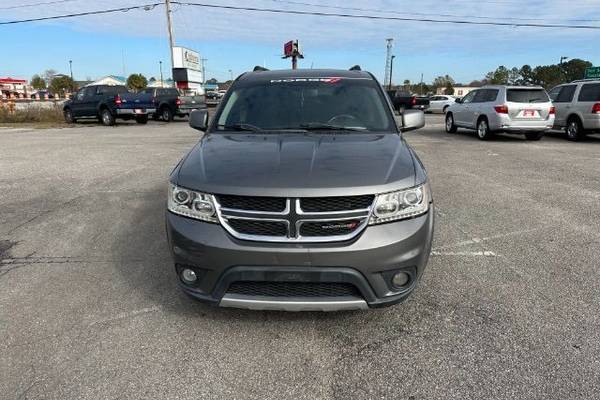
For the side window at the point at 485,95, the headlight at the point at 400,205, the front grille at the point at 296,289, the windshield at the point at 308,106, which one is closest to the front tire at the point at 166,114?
the side window at the point at 485,95

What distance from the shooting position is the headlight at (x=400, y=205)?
9.16ft

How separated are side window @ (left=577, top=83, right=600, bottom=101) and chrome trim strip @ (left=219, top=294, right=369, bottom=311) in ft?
44.5

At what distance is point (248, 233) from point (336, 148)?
3.36 feet

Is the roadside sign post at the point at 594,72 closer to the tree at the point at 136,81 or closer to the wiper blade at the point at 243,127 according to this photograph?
the wiper blade at the point at 243,127

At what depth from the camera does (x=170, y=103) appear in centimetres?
2470

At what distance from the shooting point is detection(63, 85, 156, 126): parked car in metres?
22.2

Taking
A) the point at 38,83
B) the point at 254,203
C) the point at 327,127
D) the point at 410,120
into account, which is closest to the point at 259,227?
the point at 254,203

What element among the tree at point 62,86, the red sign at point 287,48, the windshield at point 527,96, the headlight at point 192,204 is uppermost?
the red sign at point 287,48

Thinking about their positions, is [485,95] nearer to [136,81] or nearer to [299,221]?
[299,221]

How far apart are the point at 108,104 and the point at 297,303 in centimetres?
2247

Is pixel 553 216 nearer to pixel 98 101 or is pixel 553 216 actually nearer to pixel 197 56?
pixel 98 101

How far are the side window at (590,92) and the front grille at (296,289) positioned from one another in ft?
44.5

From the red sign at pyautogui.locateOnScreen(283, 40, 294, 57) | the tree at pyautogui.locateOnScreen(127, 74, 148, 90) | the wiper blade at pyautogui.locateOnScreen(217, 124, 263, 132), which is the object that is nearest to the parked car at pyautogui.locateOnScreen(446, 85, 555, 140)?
the wiper blade at pyautogui.locateOnScreen(217, 124, 263, 132)

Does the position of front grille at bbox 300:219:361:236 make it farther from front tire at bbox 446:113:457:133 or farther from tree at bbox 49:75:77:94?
tree at bbox 49:75:77:94
